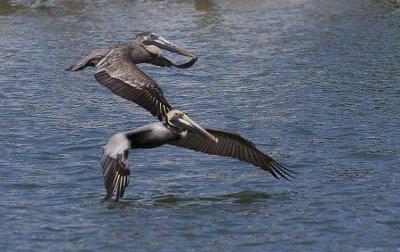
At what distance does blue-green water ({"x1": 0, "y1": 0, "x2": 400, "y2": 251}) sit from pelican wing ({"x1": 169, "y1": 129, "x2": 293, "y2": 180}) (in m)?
0.29

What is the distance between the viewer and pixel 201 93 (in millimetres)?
17953

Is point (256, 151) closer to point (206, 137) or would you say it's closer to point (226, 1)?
point (206, 137)

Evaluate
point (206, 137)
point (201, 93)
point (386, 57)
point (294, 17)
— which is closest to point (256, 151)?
point (206, 137)

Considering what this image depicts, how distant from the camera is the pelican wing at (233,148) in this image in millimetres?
12078

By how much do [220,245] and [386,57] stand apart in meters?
11.0

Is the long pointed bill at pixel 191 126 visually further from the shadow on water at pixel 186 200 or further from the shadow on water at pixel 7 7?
the shadow on water at pixel 7 7


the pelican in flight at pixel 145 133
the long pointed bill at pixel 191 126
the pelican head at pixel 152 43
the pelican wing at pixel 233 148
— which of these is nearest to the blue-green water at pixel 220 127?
the pelican wing at pixel 233 148

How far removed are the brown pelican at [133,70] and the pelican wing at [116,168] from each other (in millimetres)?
911

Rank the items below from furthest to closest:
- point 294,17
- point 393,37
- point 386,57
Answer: point 294,17 → point 393,37 → point 386,57

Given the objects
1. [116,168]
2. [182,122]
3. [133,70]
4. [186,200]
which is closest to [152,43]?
[133,70]

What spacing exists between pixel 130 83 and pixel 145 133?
881 mm

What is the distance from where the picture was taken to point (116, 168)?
10.8 metres

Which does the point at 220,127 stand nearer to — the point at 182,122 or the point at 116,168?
the point at 182,122

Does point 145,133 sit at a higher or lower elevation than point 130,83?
lower
